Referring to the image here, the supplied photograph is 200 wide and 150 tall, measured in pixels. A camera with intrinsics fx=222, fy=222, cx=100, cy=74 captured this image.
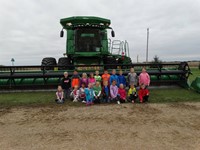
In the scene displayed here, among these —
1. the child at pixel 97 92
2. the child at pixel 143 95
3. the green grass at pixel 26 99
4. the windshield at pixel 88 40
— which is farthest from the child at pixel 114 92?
the windshield at pixel 88 40

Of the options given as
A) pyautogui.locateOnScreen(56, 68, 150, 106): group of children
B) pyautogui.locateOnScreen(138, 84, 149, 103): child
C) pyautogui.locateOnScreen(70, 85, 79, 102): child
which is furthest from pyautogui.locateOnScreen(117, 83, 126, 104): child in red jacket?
pyautogui.locateOnScreen(70, 85, 79, 102): child

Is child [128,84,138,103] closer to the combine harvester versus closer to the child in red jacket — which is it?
the child in red jacket

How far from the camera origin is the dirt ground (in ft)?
13.3

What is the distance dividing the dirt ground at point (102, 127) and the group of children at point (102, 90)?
0.84 m

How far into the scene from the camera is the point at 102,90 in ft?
28.0

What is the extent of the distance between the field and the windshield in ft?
14.6

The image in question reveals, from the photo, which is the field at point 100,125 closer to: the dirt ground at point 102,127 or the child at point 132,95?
the dirt ground at point 102,127

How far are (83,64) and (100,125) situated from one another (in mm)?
6777

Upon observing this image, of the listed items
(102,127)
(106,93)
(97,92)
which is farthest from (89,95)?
(102,127)

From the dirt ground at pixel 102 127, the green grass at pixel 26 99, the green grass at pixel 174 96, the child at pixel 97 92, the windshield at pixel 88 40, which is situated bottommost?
the dirt ground at pixel 102 127

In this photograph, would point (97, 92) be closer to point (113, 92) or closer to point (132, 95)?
point (113, 92)

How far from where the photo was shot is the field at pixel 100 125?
160 inches

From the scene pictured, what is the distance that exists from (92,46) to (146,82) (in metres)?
4.18

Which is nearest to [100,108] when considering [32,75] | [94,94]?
[94,94]
